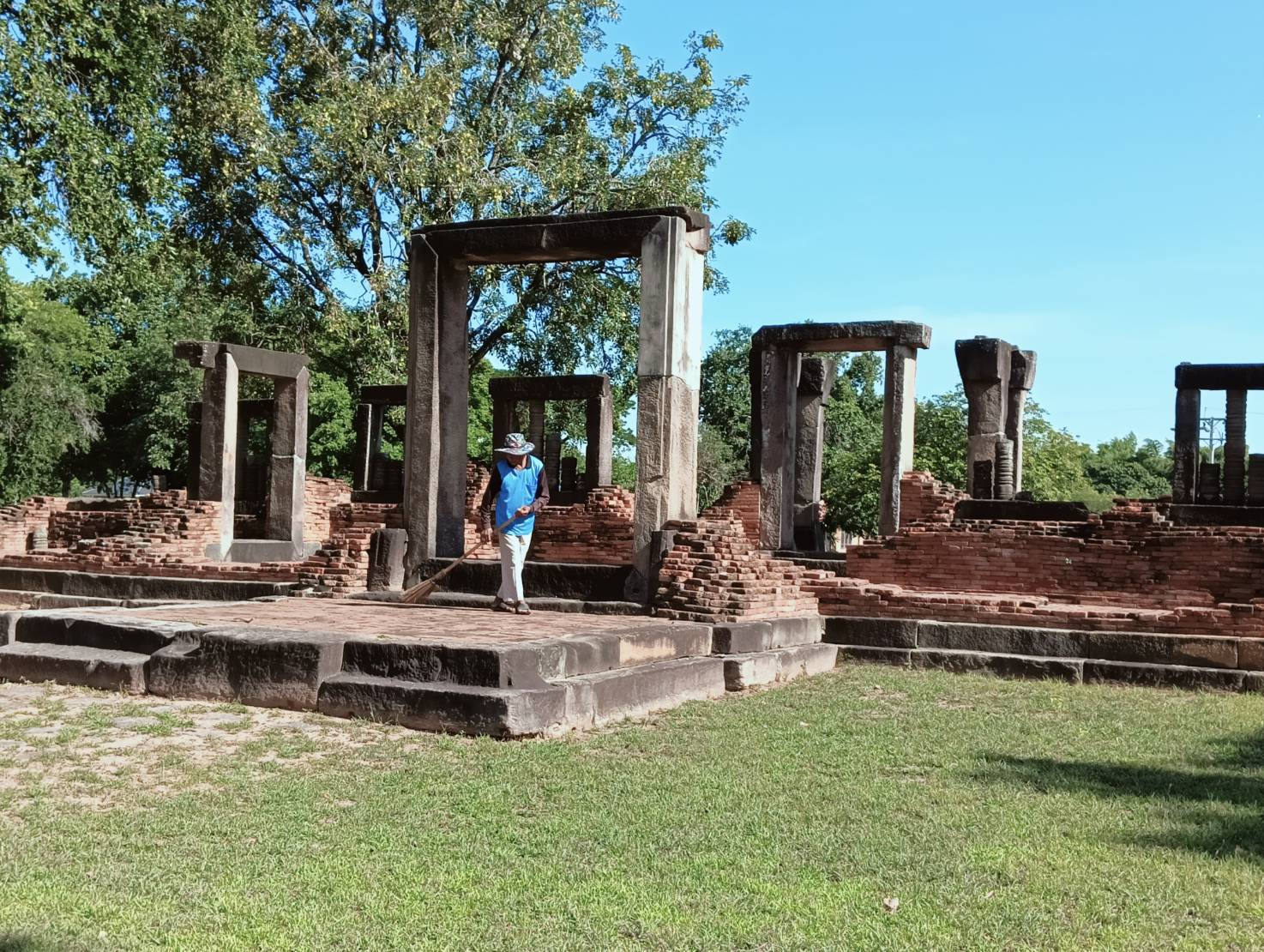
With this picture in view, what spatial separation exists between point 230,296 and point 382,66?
526 cm

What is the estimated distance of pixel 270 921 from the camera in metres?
3.49

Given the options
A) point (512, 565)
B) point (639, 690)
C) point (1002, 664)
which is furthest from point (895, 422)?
point (639, 690)

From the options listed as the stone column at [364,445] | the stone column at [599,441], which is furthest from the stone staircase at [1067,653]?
the stone column at [364,445]

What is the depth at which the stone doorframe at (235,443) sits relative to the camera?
17016 millimetres

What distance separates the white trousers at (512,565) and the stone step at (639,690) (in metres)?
1.67

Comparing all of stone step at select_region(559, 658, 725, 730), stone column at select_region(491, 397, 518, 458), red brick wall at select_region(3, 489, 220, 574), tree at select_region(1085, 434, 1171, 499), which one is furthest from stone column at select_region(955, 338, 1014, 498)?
tree at select_region(1085, 434, 1171, 499)

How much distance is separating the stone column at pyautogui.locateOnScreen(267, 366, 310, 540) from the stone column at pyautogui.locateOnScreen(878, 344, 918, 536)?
26.0ft

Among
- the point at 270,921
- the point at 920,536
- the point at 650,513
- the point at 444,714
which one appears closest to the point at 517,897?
the point at 270,921

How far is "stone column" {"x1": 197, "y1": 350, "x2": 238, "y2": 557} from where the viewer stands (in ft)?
55.8

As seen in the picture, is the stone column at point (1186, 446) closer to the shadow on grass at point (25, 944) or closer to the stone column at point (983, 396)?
the stone column at point (983, 396)

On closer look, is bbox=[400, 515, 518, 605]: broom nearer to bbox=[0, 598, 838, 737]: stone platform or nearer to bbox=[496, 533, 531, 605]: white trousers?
bbox=[496, 533, 531, 605]: white trousers

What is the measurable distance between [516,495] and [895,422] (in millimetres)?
8380

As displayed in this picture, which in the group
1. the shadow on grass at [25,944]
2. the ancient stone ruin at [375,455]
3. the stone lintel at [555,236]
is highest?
the stone lintel at [555,236]

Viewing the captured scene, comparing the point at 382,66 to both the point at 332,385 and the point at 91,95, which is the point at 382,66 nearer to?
the point at 91,95
